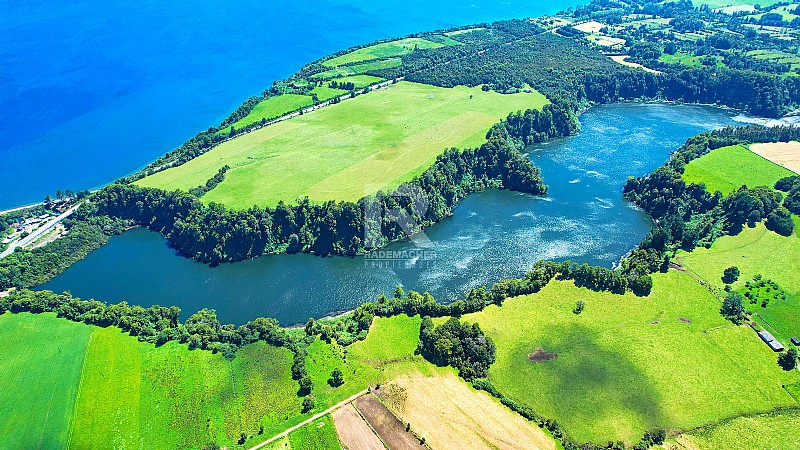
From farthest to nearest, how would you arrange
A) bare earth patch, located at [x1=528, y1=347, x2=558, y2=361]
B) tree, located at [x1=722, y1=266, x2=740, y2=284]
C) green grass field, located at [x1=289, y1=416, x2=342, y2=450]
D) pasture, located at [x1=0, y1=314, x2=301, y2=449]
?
tree, located at [x1=722, y1=266, x2=740, y2=284] → bare earth patch, located at [x1=528, y1=347, x2=558, y2=361] → pasture, located at [x1=0, y1=314, x2=301, y2=449] → green grass field, located at [x1=289, y1=416, x2=342, y2=450]

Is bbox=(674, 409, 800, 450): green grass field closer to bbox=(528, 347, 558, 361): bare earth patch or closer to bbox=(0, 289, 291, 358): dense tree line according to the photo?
bbox=(528, 347, 558, 361): bare earth patch

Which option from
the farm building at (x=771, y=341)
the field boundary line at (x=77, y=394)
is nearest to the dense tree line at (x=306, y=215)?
the field boundary line at (x=77, y=394)

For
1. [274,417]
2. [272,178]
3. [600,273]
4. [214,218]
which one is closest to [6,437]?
[274,417]

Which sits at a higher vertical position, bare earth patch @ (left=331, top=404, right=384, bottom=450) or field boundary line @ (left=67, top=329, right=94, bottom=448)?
field boundary line @ (left=67, top=329, right=94, bottom=448)

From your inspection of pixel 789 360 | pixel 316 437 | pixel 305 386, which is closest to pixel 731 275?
pixel 789 360

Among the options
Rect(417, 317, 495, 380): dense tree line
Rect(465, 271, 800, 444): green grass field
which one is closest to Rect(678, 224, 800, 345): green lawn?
Rect(465, 271, 800, 444): green grass field

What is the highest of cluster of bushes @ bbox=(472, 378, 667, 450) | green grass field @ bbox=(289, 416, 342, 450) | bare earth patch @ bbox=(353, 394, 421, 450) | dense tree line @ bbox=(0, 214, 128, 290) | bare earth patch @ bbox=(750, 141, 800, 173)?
dense tree line @ bbox=(0, 214, 128, 290)

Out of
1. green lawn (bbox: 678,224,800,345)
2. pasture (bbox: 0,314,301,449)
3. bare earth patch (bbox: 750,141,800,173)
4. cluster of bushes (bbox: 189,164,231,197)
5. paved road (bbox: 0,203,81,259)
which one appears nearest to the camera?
pasture (bbox: 0,314,301,449)
